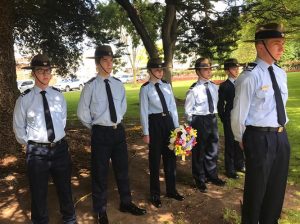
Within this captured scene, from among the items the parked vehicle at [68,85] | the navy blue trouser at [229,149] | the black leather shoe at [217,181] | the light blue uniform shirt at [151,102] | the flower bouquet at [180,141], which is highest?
the light blue uniform shirt at [151,102]

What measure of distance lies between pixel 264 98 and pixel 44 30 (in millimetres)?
9495

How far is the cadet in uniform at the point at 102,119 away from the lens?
5.59 meters

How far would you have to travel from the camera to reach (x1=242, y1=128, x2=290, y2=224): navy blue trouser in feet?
14.8

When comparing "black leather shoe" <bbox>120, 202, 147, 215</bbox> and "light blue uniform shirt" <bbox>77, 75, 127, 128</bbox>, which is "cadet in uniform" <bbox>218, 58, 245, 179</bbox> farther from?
"light blue uniform shirt" <bbox>77, 75, 127, 128</bbox>

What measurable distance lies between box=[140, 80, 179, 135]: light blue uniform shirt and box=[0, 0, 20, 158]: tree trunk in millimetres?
3010

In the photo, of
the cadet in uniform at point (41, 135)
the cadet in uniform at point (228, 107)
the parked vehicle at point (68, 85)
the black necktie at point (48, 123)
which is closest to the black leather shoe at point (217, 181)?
the cadet in uniform at point (228, 107)

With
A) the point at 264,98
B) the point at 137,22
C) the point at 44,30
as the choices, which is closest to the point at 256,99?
the point at 264,98

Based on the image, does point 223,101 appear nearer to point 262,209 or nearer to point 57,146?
point 262,209

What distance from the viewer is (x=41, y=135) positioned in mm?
5113

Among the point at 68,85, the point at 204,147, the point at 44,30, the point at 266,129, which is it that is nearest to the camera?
the point at 266,129

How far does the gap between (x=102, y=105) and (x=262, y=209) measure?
8.41 ft

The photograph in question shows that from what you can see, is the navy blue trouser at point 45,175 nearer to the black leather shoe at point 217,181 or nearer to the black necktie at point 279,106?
the black necktie at point 279,106

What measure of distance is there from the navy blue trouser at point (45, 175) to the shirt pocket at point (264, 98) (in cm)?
262

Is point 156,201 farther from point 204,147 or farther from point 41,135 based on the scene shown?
point 41,135
